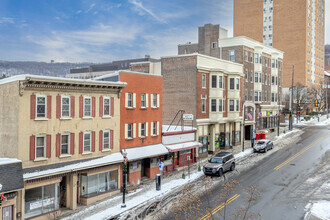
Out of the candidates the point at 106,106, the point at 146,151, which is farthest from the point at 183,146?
the point at 106,106

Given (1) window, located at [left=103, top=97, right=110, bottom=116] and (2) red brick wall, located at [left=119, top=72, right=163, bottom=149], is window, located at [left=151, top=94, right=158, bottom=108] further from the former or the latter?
(1) window, located at [left=103, top=97, right=110, bottom=116]

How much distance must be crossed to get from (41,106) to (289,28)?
10463 centimetres

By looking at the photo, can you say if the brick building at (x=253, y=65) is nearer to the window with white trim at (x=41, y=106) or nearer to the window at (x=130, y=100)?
the window at (x=130, y=100)

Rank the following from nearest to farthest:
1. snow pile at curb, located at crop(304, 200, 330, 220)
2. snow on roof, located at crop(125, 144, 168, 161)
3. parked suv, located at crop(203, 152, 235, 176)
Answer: snow pile at curb, located at crop(304, 200, 330, 220) → snow on roof, located at crop(125, 144, 168, 161) → parked suv, located at crop(203, 152, 235, 176)

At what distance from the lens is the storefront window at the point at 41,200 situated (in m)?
21.3

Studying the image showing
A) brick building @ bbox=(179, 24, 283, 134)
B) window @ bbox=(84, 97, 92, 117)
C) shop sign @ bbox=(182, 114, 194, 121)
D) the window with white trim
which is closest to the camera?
the window with white trim

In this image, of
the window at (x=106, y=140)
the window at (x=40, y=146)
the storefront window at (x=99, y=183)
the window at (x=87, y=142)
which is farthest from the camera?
the window at (x=106, y=140)

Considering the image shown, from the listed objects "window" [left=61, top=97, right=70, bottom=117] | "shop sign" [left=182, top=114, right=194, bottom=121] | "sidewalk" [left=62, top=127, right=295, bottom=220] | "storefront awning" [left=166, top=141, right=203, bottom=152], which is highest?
"window" [left=61, top=97, right=70, bottom=117]

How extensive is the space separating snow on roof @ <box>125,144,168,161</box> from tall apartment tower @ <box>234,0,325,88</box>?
3338 inches

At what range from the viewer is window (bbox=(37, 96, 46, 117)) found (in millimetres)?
22469

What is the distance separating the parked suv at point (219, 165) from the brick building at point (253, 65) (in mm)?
19486

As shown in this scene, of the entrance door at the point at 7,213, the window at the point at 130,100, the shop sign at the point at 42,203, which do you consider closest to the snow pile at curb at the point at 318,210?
the window at the point at 130,100

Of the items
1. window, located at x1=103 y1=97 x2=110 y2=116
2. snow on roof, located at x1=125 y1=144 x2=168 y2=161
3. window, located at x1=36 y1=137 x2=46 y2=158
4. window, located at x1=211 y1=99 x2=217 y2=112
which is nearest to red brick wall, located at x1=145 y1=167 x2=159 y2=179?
snow on roof, located at x1=125 y1=144 x2=168 y2=161

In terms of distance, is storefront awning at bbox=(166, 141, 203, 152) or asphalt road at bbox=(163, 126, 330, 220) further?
storefront awning at bbox=(166, 141, 203, 152)
